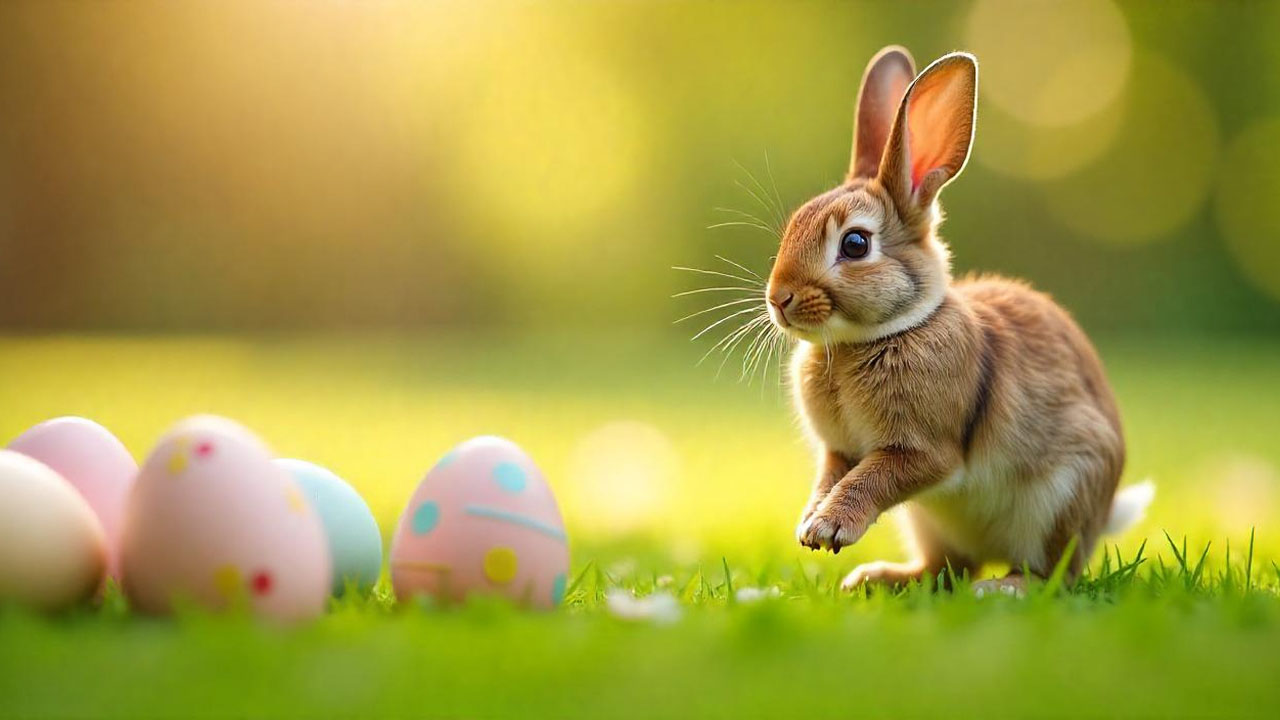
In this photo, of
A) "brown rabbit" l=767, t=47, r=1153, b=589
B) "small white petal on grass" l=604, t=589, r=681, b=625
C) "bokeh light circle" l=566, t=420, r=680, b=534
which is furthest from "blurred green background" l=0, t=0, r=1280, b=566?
"small white petal on grass" l=604, t=589, r=681, b=625

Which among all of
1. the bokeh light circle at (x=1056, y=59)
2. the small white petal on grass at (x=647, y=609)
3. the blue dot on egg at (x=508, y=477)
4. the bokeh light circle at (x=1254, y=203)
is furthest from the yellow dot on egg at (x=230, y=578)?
the bokeh light circle at (x=1254, y=203)

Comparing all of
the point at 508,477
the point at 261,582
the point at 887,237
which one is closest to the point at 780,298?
the point at 887,237

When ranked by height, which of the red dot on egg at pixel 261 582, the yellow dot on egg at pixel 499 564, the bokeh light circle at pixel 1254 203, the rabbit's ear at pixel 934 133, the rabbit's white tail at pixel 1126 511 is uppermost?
the bokeh light circle at pixel 1254 203

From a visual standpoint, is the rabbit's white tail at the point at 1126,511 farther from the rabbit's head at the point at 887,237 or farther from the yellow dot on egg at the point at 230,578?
the yellow dot on egg at the point at 230,578

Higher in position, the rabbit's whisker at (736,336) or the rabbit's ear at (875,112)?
the rabbit's ear at (875,112)

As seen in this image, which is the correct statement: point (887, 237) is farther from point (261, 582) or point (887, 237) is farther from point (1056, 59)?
point (1056, 59)

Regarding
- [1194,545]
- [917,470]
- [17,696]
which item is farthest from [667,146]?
[17,696]

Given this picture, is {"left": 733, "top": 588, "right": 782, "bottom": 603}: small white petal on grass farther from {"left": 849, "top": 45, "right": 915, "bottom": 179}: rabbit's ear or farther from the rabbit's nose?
{"left": 849, "top": 45, "right": 915, "bottom": 179}: rabbit's ear
